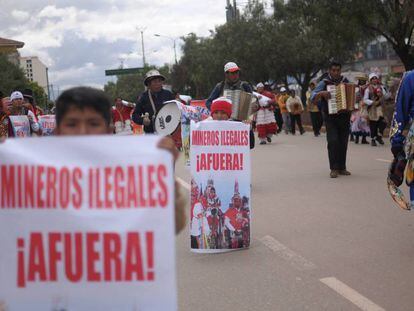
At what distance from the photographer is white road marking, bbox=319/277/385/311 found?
14.1 feet

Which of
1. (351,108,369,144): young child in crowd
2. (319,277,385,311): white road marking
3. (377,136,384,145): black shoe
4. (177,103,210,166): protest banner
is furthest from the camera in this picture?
(351,108,369,144): young child in crowd

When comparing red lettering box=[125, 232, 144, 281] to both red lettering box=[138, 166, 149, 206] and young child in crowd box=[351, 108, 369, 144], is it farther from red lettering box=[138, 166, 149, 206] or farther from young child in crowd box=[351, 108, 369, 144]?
young child in crowd box=[351, 108, 369, 144]

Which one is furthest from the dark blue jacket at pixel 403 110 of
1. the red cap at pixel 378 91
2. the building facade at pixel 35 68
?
the building facade at pixel 35 68

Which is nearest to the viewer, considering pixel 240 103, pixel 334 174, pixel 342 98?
pixel 240 103

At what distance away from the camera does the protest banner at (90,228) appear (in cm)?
223

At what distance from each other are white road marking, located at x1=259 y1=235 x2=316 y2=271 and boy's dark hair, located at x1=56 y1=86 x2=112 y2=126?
10.6 ft

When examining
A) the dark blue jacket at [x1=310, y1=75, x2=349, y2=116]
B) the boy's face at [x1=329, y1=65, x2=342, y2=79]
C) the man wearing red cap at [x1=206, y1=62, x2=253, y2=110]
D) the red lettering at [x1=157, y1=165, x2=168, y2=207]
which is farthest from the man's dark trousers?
the red lettering at [x1=157, y1=165, x2=168, y2=207]

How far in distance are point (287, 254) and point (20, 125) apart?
18.2ft

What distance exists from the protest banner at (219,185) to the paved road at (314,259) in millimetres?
193

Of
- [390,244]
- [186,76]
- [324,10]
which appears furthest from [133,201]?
[186,76]

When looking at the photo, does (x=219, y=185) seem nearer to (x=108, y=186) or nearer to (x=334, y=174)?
(x=108, y=186)

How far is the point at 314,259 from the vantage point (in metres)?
5.60

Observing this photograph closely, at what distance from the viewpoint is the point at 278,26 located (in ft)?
135

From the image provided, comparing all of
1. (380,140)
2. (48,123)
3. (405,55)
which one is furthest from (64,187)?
(405,55)
